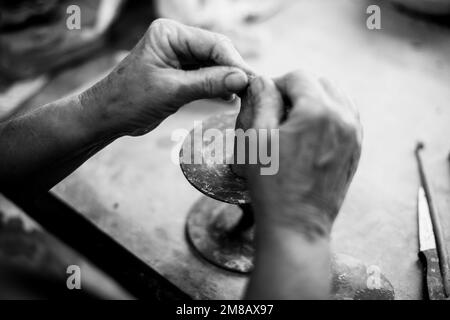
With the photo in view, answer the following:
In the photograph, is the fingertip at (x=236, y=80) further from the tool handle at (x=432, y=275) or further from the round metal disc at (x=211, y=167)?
the tool handle at (x=432, y=275)

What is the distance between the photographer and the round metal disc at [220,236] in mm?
1575

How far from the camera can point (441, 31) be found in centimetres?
283

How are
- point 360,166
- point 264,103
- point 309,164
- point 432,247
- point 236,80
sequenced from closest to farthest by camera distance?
point 309,164 → point 264,103 → point 236,80 → point 432,247 → point 360,166

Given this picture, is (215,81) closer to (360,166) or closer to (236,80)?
(236,80)

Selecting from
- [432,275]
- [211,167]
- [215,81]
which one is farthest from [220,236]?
[432,275]

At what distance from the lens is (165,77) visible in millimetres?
1267

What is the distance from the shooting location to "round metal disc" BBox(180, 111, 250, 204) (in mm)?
1275

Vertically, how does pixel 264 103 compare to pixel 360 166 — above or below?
above

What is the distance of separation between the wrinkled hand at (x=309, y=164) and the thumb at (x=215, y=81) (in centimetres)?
22

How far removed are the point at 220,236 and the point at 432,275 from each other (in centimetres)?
87

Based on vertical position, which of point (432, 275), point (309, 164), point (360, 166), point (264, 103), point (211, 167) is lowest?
point (432, 275)

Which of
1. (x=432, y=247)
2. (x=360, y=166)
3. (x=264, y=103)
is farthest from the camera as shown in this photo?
(x=360, y=166)
